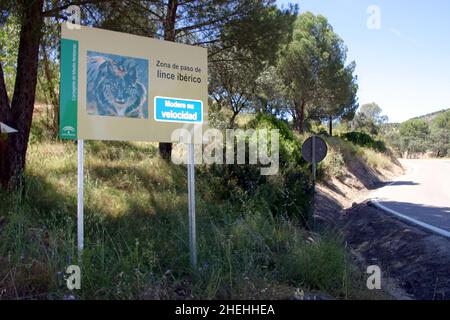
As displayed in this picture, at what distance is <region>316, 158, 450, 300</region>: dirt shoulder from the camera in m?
6.44

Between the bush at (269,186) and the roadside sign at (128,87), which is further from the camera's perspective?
the bush at (269,186)

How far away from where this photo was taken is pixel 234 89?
20984 mm

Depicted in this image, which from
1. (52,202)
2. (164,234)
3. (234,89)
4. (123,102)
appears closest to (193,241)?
(164,234)

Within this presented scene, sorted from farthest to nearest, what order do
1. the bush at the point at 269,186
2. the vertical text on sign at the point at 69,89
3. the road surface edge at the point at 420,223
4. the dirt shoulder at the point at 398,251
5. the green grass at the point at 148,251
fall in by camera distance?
1. the bush at the point at 269,186
2. the road surface edge at the point at 420,223
3. the dirt shoulder at the point at 398,251
4. the vertical text on sign at the point at 69,89
5. the green grass at the point at 148,251

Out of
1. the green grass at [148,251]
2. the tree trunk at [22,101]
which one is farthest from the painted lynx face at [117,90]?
the tree trunk at [22,101]

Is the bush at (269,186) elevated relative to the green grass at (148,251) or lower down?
elevated

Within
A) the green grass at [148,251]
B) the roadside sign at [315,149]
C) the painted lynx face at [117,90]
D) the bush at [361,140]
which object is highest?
the bush at [361,140]

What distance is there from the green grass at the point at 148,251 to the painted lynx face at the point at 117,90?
59.2 inches

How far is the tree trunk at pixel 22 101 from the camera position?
7.42m

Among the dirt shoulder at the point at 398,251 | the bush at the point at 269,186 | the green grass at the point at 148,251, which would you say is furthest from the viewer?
the bush at the point at 269,186

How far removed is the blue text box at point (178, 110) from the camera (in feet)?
18.0

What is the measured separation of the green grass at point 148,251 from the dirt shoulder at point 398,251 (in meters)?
1.21

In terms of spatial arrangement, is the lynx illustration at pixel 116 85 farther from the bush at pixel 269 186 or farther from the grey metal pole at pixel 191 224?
the bush at pixel 269 186

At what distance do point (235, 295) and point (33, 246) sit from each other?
7.40 feet
